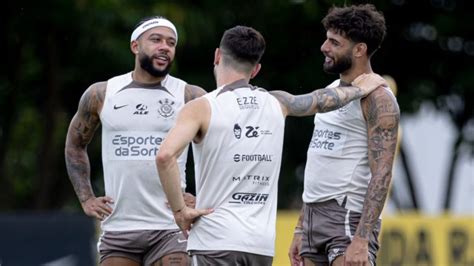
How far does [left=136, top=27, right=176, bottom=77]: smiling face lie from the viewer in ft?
31.5

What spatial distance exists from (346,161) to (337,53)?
2.47 feet

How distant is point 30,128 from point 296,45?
23.0 ft

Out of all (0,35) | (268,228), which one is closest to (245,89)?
Answer: (268,228)

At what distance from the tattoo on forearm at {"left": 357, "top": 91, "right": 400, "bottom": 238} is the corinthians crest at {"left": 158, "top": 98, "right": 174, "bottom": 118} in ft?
4.75

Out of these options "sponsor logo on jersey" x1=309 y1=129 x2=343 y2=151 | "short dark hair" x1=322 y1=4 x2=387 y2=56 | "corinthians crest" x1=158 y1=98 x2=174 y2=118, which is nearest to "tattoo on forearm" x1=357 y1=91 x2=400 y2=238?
"sponsor logo on jersey" x1=309 y1=129 x2=343 y2=151

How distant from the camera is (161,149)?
8219 mm

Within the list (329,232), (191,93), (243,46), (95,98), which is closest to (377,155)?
(329,232)

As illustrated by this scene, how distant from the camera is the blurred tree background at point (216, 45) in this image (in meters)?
21.4

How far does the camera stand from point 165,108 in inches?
376

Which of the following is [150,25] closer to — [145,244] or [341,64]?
[341,64]

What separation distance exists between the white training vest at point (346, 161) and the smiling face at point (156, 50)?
1316mm

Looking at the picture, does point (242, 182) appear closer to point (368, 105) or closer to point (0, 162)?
point (368, 105)

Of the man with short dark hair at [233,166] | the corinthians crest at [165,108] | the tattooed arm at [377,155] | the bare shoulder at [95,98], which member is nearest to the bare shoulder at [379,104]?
the tattooed arm at [377,155]

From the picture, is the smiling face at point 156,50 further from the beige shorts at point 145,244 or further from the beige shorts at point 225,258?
the beige shorts at point 225,258
